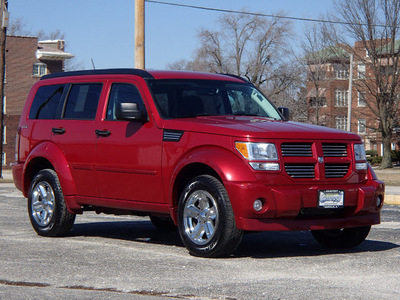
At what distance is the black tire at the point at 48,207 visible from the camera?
9703 millimetres

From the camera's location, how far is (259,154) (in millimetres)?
7758

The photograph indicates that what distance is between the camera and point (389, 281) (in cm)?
664

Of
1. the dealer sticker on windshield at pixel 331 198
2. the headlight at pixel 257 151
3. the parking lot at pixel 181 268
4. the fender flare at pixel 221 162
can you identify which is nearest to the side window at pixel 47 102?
the parking lot at pixel 181 268

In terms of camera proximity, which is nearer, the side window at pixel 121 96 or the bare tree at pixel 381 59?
the side window at pixel 121 96

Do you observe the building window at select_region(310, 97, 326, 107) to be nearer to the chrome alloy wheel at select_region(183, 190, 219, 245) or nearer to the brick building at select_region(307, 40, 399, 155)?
the brick building at select_region(307, 40, 399, 155)

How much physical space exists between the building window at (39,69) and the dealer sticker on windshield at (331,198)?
71.1 m

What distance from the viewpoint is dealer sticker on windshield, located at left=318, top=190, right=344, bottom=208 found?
7.93 metres

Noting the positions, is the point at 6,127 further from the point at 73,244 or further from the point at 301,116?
the point at 73,244

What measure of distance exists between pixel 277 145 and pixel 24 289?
287cm

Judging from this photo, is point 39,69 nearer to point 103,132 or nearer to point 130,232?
point 130,232

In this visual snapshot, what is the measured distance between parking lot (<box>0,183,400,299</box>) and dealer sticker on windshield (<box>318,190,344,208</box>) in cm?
55

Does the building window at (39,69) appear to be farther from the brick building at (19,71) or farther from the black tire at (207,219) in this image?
the black tire at (207,219)

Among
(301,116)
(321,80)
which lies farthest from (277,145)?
(301,116)

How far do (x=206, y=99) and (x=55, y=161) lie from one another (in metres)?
2.06
